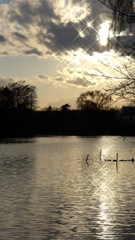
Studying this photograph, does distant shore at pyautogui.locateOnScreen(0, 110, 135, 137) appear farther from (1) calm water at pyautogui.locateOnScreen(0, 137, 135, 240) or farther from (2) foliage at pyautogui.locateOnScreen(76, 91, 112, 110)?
(1) calm water at pyautogui.locateOnScreen(0, 137, 135, 240)

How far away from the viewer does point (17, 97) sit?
448 feet

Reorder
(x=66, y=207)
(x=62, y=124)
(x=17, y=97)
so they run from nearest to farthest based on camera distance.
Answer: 1. (x=66, y=207)
2. (x=17, y=97)
3. (x=62, y=124)

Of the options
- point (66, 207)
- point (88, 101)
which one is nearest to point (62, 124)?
point (88, 101)

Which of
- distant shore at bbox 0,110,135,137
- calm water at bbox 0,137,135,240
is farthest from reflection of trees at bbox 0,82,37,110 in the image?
calm water at bbox 0,137,135,240

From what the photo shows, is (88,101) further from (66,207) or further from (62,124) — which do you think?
(66,207)

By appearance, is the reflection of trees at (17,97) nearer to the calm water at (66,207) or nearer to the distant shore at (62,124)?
the distant shore at (62,124)

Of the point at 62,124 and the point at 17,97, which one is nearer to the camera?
the point at 17,97

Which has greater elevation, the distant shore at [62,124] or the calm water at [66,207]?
the distant shore at [62,124]

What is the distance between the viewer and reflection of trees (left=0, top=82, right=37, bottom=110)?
134 metres

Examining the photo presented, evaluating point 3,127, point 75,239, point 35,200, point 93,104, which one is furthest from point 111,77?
point 93,104

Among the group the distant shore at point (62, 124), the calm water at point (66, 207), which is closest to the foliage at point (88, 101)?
the distant shore at point (62, 124)

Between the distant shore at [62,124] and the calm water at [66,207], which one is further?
the distant shore at [62,124]

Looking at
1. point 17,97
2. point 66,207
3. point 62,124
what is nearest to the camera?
point 66,207

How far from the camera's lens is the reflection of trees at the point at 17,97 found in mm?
133625
